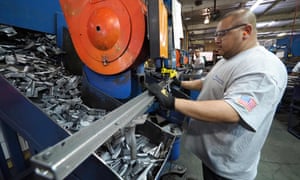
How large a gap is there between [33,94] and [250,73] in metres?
1.33

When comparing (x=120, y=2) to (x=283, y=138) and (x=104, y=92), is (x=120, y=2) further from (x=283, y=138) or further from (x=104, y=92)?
(x=283, y=138)

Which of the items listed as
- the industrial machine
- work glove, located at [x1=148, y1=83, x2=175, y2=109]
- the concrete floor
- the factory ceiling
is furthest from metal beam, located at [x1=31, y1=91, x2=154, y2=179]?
the factory ceiling

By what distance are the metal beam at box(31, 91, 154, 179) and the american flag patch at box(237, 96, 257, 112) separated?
19.9 inches

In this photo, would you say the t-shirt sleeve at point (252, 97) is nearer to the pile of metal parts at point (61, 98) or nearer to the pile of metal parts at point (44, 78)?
the pile of metal parts at point (61, 98)

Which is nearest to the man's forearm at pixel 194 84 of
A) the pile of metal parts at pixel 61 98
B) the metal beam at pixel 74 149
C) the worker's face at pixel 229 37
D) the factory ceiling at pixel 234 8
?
the worker's face at pixel 229 37

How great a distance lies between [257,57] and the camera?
0.81 metres

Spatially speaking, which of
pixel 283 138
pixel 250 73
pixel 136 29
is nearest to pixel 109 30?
pixel 136 29

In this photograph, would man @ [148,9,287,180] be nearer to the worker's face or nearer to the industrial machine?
the worker's face

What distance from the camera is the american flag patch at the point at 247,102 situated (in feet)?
2.32

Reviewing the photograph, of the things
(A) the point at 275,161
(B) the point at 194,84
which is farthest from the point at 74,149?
(A) the point at 275,161

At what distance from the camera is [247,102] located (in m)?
0.71

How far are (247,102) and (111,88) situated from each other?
824 millimetres

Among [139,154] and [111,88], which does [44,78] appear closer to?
[111,88]

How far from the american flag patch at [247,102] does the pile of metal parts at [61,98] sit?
0.60 metres
